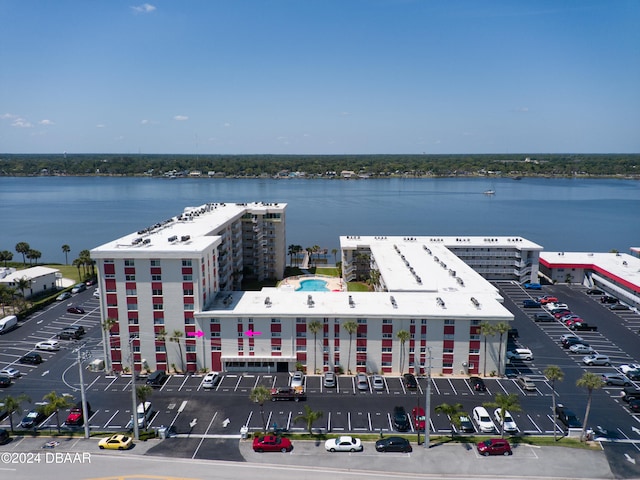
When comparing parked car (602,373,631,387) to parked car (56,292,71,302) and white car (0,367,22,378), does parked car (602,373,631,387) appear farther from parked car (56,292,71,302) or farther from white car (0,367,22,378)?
parked car (56,292,71,302)

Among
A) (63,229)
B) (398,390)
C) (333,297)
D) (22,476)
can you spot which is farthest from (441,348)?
(63,229)

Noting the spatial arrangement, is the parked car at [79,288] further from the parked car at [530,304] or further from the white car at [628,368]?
the white car at [628,368]

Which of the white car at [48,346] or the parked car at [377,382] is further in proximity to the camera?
the white car at [48,346]

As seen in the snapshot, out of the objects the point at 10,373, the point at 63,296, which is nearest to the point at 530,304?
the point at 10,373

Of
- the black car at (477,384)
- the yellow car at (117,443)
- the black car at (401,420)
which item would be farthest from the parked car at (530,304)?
the yellow car at (117,443)

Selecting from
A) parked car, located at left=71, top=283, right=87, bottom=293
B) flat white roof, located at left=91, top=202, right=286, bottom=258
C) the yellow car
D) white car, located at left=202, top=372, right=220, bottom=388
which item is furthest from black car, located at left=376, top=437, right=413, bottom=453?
parked car, located at left=71, top=283, right=87, bottom=293

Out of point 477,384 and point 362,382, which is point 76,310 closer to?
point 362,382

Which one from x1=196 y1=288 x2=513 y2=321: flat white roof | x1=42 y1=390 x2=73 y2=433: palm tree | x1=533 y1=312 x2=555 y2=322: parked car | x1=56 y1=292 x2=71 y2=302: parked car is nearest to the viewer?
x1=42 y1=390 x2=73 y2=433: palm tree
